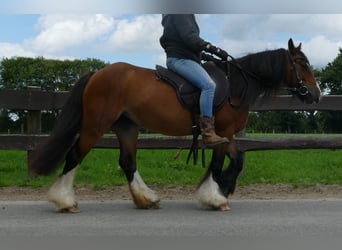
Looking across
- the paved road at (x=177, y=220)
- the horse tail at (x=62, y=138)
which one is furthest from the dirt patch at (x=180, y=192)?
the horse tail at (x=62, y=138)

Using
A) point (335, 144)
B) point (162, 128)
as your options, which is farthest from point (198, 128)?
point (335, 144)

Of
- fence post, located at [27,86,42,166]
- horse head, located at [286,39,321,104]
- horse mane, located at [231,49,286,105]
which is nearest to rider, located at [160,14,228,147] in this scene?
horse mane, located at [231,49,286,105]

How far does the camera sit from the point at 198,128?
17.8ft

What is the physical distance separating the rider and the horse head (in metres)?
0.82

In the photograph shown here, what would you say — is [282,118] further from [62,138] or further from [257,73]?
[62,138]

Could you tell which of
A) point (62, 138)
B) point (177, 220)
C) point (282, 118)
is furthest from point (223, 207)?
point (282, 118)

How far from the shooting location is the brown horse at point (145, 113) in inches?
212

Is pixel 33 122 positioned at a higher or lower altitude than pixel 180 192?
higher

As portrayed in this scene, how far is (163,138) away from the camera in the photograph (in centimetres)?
747

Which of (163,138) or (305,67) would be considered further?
(163,138)

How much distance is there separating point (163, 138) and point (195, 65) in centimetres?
232

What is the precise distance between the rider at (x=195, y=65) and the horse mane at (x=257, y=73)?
358 millimetres

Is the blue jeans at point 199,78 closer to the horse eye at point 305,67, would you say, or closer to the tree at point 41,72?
the horse eye at point 305,67

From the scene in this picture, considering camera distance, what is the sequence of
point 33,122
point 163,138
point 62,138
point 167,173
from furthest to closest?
1. point 167,173
2. point 33,122
3. point 163,138
4. point 62,138
